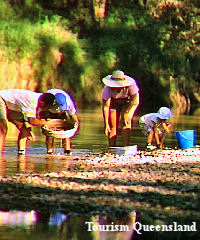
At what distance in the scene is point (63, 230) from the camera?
10.4 m

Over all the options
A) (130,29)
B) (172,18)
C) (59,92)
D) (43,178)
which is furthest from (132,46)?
(43,178)

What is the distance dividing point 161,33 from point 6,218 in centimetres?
4760

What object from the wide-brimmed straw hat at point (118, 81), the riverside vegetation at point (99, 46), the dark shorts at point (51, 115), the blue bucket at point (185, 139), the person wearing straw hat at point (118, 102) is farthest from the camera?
the riverside vegetation at point (99, 46)

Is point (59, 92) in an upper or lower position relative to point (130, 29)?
upper

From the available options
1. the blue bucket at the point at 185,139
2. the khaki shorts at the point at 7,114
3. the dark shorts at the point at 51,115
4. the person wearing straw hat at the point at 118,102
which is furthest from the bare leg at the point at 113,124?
the khaki shorts at the point at 7,114

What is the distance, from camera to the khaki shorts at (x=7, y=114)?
61.5 feet

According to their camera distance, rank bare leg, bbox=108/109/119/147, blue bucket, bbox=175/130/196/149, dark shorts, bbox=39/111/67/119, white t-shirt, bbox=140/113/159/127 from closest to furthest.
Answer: dark shorts, bbox=39/111/67/119 → bare leg, bbox=108/109/119/147 → blue bucket, bbox=175/130/196/149 → white t-shirt, bbox=140/113/159/127

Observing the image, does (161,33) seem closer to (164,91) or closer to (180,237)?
(164,91)

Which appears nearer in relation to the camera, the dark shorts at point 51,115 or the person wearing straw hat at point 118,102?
the dark shorts at point 51,115

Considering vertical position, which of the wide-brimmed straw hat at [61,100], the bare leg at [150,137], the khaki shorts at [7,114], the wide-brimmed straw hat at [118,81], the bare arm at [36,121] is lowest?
the bare leg at [150,137]

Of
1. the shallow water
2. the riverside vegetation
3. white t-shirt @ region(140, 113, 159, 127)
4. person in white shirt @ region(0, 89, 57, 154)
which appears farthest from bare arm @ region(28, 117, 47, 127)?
the riverside vegetation

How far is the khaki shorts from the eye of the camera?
1875 centimetres

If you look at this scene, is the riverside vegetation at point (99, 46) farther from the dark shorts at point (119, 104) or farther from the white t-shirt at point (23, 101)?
the white t-shirt at point (23, 101)

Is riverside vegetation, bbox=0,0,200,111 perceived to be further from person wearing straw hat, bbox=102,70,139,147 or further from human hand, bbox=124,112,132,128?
human hand, bbox=124,112,132,128
